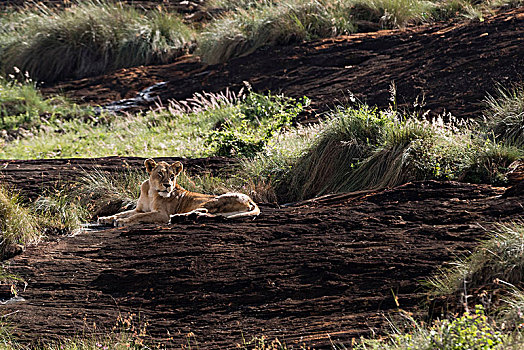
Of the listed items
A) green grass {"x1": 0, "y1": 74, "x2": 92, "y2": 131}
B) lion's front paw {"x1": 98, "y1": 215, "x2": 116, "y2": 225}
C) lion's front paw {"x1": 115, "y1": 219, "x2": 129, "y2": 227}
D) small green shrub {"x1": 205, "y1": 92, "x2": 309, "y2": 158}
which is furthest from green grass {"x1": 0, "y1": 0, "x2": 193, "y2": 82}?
lion's front paw {"x1": 115, "y1": 219, "x2": 129, "y2": 227}

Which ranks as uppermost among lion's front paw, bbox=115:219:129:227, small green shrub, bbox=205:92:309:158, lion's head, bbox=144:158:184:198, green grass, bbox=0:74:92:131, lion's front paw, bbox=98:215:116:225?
lion's head, bbox=144:158:184:198

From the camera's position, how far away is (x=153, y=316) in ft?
20.3

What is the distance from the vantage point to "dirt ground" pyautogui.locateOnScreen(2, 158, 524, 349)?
5828 mm

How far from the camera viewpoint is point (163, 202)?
8.55 metres

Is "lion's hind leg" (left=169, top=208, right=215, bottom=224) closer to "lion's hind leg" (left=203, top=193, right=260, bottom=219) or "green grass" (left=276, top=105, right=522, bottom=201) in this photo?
"lion's hind leg" (left=203, top=193, right=260, bottom=219)

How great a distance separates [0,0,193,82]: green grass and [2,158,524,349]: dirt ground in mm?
10857

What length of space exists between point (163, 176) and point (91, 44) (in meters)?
11.1

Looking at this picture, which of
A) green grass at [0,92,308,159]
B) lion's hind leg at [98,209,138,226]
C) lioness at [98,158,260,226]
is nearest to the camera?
lioness at [98,158,260,226]

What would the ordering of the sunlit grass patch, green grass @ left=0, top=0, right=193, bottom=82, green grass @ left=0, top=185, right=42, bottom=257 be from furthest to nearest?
green grass @ left=0, top=0, right=193, bottom=82, green grass @ left=0, top=185, right=42, bottom=257, the sunlit grass patch

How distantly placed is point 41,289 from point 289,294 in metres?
2.54

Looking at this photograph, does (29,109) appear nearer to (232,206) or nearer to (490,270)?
(232,206)

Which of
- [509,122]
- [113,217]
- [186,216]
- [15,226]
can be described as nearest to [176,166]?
[186,216]

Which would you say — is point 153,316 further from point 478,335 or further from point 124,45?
point 124,45

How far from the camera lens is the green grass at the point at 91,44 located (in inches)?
718
